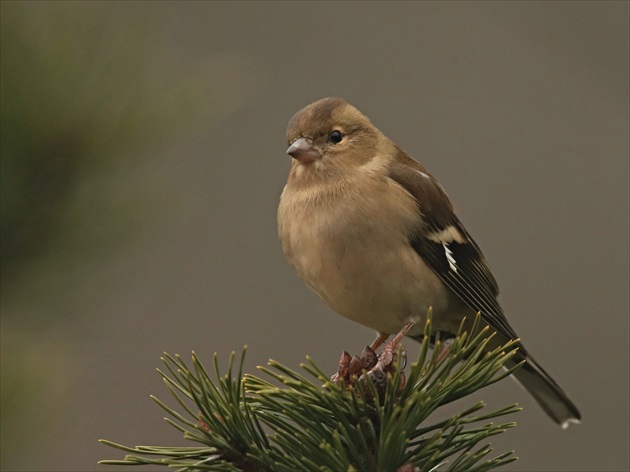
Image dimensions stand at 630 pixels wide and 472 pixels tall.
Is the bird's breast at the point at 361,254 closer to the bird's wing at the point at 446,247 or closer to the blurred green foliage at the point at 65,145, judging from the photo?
the bird's wing at the point at 446,247

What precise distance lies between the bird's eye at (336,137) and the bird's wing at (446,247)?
0.14 m

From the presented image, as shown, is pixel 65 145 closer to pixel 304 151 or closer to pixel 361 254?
pixel 304 151

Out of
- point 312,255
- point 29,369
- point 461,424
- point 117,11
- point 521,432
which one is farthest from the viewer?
point 521,432

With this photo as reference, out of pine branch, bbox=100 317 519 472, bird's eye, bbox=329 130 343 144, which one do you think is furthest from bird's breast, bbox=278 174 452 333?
pine branch, bbox=100 317 519 472

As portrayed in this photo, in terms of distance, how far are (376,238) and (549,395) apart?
57 cm

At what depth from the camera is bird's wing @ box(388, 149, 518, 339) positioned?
192cm

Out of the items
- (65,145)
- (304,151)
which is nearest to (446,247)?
(304,151)

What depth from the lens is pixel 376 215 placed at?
1.80 meters

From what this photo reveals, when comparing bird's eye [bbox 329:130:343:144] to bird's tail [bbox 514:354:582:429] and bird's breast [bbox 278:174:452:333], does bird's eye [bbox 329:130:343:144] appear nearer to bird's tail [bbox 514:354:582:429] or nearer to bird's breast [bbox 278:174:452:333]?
bird's breast [bbox 278:174:452:333]

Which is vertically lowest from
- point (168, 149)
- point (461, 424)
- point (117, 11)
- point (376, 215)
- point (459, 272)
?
point (461, 424)

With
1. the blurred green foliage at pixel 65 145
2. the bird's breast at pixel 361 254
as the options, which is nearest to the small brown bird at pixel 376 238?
the bird's breast at pixel 361 254

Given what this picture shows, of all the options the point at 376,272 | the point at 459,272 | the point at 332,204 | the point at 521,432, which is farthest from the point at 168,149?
the point at 521,432

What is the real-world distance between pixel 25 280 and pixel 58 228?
122 millimetres

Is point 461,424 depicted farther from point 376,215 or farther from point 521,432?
point 521,432
